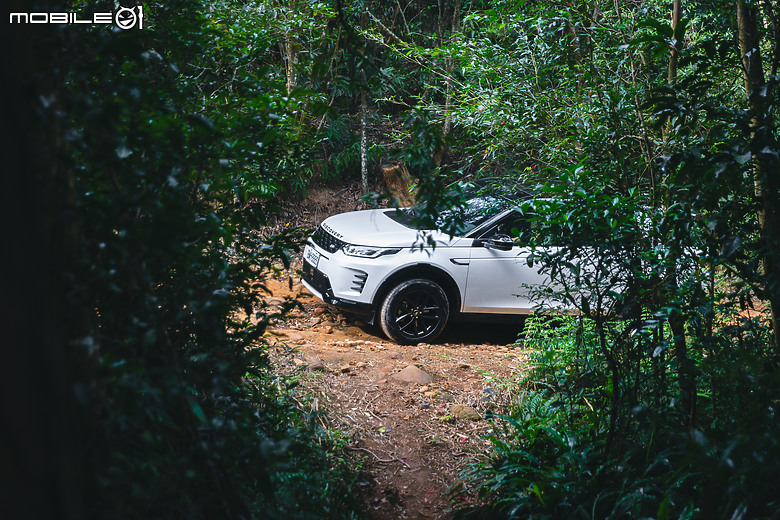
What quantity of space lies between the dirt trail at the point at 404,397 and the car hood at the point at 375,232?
42.9 inches

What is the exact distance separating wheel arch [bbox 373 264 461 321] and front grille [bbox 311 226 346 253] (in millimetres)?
648

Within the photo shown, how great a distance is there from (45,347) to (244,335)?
1377 mm

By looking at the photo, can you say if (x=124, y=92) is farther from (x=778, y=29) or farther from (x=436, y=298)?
(x=436, y=298)

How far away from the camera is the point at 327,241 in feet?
20.2

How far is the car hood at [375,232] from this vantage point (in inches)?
230

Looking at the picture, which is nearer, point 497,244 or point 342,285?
point 342,285

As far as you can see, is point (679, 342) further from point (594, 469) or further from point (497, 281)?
point (497, 281)

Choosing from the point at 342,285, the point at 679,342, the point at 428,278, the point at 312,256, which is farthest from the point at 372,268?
the point at 679,342

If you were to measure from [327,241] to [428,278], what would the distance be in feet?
3.88

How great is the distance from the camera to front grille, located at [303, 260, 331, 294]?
598 centimetres

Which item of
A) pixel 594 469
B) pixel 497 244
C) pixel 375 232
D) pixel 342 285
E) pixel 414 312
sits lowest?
pixel 594 469

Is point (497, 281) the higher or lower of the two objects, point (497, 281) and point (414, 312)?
the higher

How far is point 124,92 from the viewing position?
1325mm

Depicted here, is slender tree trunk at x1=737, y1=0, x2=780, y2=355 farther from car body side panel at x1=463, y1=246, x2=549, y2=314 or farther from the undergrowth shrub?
car body side panel at x1=463, y1=246, x2=549, y2=314
